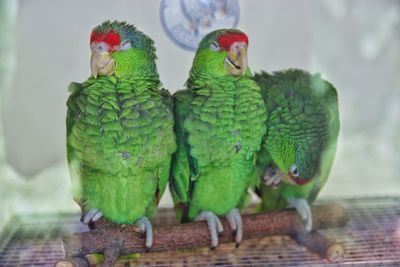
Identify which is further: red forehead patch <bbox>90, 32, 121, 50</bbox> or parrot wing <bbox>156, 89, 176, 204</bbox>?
parrot wing <bbox>156, 89, 176, 204</bbox>

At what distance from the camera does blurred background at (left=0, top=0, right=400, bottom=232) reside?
4.70 ft

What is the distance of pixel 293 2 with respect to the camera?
148cm

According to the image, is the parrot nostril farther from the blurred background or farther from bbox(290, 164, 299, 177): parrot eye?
bbox(290, 164, 299, 177): parrot eye

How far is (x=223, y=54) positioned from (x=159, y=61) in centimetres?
33

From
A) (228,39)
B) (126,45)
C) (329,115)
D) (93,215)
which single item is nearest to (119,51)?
(126,45)

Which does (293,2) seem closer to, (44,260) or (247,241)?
(247,241)

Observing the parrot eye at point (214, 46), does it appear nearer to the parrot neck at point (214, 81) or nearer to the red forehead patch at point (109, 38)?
the parrot neck at point (214, 81)

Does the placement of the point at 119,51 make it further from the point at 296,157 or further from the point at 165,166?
the point at 296,157

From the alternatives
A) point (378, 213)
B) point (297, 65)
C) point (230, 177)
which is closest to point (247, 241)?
point (230, 177)

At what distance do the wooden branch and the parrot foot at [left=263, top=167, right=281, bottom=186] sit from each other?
0.10 m

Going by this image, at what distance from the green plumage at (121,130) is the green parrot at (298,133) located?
308 mm

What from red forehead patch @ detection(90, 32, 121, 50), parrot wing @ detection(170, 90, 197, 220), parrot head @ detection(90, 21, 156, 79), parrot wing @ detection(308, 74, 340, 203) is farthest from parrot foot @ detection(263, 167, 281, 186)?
red forehead patch @ detection(90, 32, 121, 50)

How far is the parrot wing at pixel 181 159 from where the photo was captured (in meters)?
1.27

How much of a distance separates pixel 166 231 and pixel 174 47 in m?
0.58
